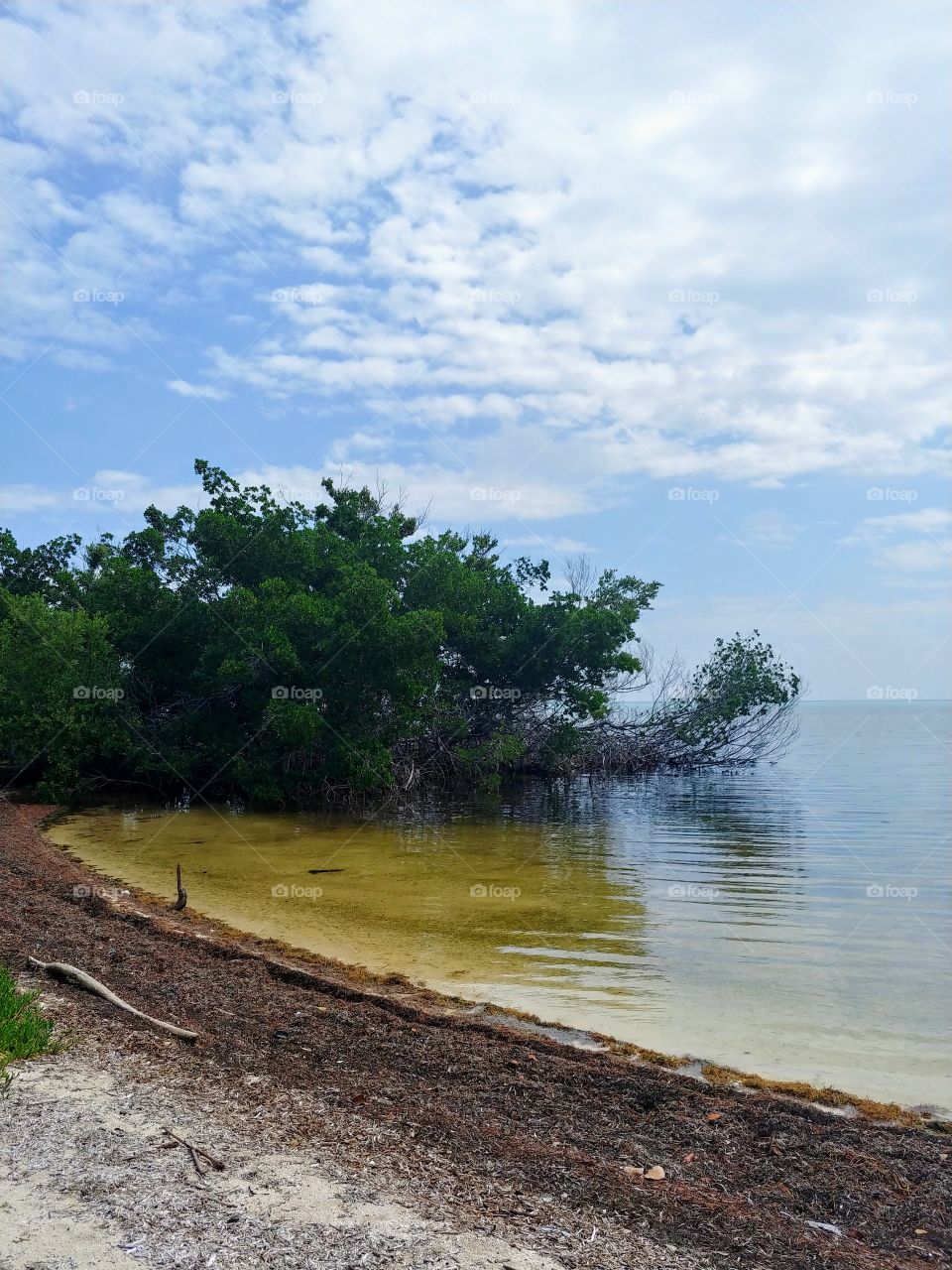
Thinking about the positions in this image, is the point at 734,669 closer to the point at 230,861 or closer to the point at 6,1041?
the point at 230,861

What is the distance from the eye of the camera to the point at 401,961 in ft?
31.7

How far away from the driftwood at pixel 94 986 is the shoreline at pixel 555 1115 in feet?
0.34

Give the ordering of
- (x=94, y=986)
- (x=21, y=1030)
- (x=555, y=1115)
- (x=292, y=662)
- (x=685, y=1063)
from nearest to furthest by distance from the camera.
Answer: (x=555, y=1115) < (x=21, y=1030) < (x=685, y=1063) < (x=94, y=986) < (x=292, y=662)

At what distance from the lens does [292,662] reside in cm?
2291

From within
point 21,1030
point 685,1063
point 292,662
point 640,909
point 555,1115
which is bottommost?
point 640,909

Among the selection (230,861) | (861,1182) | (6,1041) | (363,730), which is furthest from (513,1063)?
(363,730)

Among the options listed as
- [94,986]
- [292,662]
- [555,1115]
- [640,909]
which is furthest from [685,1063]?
[292,662]

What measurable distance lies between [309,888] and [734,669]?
2582 cm

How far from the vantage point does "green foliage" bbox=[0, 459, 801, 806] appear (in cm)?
2328

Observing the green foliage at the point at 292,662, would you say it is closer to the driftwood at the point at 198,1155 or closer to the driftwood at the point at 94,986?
the driftwood at the point at 94,986

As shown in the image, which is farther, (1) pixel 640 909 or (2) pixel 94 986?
(1) pixel 640 909

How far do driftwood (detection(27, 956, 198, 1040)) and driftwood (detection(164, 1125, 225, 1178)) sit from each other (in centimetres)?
181

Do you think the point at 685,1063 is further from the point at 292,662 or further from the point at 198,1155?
the point at 292,662

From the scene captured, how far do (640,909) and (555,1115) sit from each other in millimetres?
7618
